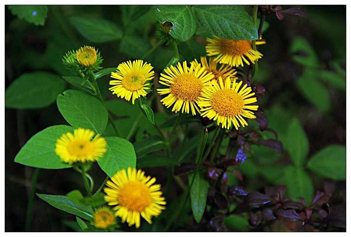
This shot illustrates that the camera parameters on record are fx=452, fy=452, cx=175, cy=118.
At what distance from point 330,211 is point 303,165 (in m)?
0.30

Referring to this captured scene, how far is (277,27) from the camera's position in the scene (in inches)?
67.3

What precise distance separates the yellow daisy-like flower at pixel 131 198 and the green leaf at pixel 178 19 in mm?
294

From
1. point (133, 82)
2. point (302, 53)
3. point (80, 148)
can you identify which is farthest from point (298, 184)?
point (80, 148)

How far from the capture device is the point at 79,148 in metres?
0.66

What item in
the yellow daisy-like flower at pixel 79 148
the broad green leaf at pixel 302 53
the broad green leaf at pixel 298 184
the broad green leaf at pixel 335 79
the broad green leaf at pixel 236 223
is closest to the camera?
the yellow daisy-like flower at pixel 79 148

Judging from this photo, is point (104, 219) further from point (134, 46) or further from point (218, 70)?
point (134, 46)

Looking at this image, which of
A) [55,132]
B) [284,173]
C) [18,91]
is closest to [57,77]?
[18,91]

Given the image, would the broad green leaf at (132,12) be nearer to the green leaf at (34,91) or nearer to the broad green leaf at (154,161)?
the green leaf at (34,91)

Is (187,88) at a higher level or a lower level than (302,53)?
lower

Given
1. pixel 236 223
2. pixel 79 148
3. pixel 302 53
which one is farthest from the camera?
pixel 302 53

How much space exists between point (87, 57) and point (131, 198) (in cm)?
27

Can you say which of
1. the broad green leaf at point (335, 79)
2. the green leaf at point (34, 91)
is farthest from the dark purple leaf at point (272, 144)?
the broad green leaf at point (335, 79)

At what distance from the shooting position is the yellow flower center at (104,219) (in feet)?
2.25

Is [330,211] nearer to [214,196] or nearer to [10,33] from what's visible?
[214,196]
